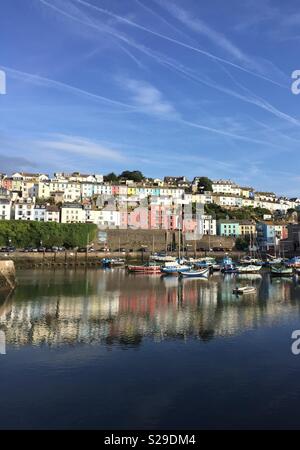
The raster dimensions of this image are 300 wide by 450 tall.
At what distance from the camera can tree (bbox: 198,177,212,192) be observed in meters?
82.8

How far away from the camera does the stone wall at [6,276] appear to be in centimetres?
2227

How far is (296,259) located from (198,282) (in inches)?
642

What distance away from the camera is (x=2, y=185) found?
68250 millimetres

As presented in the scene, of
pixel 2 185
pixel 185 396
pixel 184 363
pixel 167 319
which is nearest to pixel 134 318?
pixel 167 319

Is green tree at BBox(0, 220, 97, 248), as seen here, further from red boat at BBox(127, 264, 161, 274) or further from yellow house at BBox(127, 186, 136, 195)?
yellow house at BBox(127, 186, 136, 195)

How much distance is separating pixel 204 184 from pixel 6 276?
64454 mm

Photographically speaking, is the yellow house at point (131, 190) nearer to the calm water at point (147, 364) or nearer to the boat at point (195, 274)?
the boat at point (195, 274)

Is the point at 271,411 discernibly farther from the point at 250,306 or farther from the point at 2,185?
the point at 2,185

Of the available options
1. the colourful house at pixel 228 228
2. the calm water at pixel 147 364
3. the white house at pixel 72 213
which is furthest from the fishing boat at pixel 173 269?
the colourful house at pixel 228 228

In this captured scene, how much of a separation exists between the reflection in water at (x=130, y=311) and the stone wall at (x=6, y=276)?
647 mm

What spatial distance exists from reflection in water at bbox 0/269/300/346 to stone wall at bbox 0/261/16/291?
647 millimetres

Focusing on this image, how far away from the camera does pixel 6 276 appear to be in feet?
74.6

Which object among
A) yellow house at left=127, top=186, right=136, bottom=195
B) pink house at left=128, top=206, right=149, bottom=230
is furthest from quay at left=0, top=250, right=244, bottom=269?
yellow house at left=127, top=186, right=136, bottom=195

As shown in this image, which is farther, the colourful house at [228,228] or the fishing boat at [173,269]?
the colourful house at [228,228]
